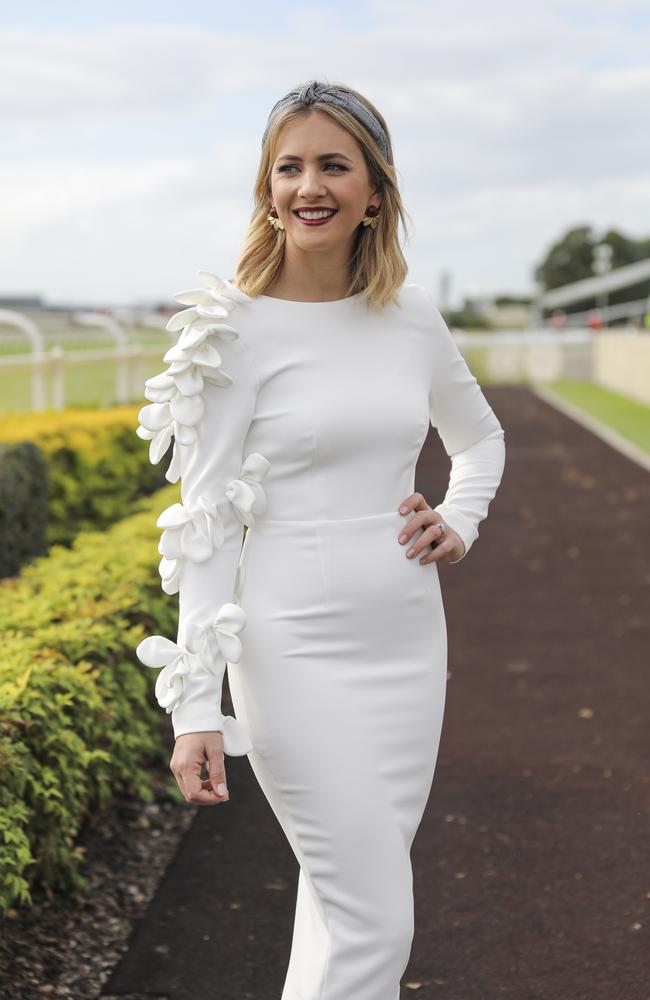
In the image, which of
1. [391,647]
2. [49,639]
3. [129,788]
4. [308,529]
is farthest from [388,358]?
[129,788]

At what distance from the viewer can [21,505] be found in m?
7.07

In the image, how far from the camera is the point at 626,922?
12.2ft

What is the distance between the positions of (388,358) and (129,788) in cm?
281

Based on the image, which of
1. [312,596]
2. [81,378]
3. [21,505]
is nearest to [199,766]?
[312,596]

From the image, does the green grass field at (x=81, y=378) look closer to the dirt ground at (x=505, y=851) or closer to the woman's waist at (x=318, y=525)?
the dirt ground at (x=505, y=851)

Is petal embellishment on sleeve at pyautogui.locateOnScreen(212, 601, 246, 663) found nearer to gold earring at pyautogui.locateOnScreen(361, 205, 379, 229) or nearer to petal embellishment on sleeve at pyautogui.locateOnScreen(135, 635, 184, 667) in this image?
petal embellishment on sleeve at pyautogui.locateOnScreen(135, 635, 184, 667)

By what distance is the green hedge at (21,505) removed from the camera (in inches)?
266

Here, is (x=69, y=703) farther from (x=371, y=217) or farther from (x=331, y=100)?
(x=331, y=100)

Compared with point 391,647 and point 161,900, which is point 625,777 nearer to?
point 161,900

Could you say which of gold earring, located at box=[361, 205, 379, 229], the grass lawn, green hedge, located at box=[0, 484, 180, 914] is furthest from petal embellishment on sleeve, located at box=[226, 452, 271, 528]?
the grass lawn

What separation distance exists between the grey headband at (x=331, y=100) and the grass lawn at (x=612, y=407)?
15.2m

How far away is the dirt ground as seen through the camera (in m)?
3.46

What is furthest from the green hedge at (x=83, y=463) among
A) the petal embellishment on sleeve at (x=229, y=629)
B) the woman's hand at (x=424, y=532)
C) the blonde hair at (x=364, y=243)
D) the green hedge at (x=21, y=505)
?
the petal embellishment on sleeve at (x=229, y=629)

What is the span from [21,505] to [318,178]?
5.06 metres
